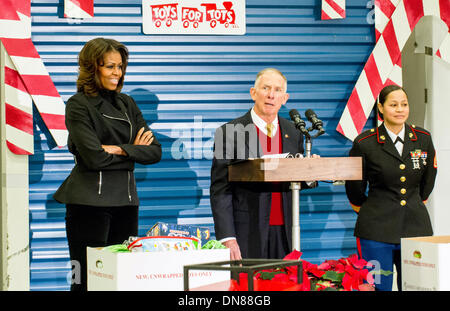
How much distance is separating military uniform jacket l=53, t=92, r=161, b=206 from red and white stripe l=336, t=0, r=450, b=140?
6.61ft

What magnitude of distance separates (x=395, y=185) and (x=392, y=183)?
0.02m

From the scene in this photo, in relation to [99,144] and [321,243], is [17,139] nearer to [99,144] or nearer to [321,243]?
[99,144]

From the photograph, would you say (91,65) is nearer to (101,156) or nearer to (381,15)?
(101,156)

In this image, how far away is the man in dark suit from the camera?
345 cm

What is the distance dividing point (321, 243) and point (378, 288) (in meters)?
1.47

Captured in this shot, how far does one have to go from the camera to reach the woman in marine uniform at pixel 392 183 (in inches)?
140

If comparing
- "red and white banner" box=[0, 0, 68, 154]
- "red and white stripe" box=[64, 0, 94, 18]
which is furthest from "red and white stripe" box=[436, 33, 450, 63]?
"red and white banner" box=[0, 0, 68, 154]

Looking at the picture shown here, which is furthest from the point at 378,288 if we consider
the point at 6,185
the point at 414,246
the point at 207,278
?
the point at 6,185

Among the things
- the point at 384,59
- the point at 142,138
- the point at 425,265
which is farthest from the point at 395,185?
the point at 384,59

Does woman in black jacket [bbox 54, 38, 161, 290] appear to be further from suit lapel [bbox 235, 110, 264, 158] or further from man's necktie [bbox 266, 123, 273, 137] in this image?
man's necktie [bbox 266, 123, 273, 137]

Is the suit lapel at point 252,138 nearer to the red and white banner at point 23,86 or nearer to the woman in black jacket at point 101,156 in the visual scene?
the woman in black jacket at point 101,156

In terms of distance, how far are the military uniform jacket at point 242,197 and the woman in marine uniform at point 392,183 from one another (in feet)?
1.58

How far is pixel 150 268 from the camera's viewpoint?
85.2 inches

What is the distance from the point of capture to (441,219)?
532cm
